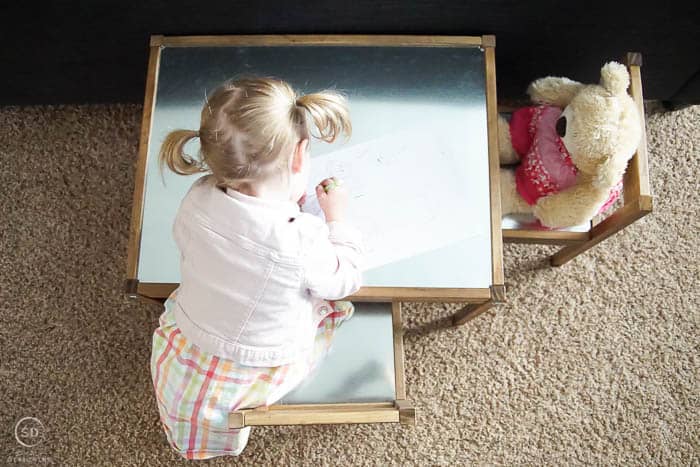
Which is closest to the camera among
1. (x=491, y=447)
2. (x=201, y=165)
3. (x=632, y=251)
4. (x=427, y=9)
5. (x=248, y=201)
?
(x=248, y=201)

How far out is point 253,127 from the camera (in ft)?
2.81

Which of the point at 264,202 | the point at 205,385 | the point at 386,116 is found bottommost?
the point at 205,385

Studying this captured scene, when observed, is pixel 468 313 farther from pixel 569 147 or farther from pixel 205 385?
pixel 205 385

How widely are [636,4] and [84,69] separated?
49.0 inches

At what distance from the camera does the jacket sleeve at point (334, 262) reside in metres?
0.93

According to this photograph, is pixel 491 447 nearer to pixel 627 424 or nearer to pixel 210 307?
pixel 627 424

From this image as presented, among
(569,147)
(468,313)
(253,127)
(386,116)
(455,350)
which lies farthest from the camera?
(455,350)

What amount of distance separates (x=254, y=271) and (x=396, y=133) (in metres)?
0.44

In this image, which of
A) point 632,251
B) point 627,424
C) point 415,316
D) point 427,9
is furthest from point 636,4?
point 627,424

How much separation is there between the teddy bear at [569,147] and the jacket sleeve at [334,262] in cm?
41

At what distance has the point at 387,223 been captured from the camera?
1109mm

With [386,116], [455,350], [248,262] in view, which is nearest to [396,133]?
[386,116]

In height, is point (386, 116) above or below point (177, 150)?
above

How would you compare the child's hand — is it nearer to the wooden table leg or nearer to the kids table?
the kids table
